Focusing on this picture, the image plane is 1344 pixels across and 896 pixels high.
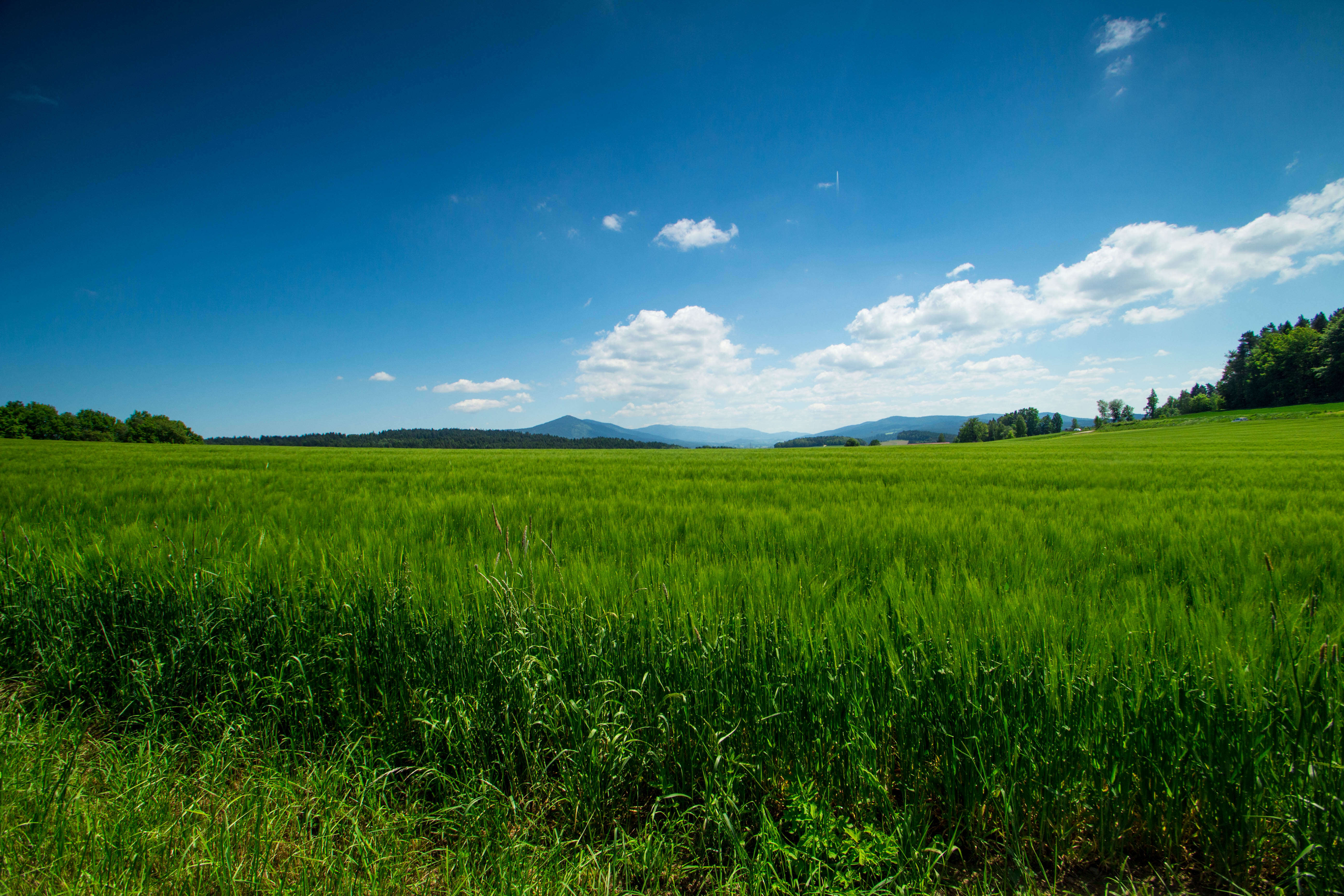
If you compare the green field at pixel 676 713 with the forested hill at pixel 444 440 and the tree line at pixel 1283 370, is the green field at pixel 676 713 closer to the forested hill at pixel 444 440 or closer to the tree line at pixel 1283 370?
the forested hill at pixel 444 440

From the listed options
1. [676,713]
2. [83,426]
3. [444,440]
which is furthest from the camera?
[444,440]

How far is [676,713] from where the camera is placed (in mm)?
1797

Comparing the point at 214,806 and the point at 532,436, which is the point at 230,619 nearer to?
the point at 214,806

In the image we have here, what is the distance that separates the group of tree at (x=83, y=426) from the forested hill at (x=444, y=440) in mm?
11239

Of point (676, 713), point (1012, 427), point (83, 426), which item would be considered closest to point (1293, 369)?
point (1012, 427)

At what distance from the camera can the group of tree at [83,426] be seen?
177 feet

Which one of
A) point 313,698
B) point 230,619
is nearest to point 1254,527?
point 313,698

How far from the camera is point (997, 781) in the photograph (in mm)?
1564

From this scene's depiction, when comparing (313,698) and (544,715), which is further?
(313,698)

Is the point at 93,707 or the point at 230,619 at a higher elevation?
the point at 230,619

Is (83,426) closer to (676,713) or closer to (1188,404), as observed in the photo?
(676,713)

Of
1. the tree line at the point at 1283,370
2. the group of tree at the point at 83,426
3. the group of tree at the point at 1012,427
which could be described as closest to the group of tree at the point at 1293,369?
the tree line at the point at 1283,370

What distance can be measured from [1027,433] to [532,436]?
121 metres

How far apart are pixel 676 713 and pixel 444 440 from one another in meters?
113
